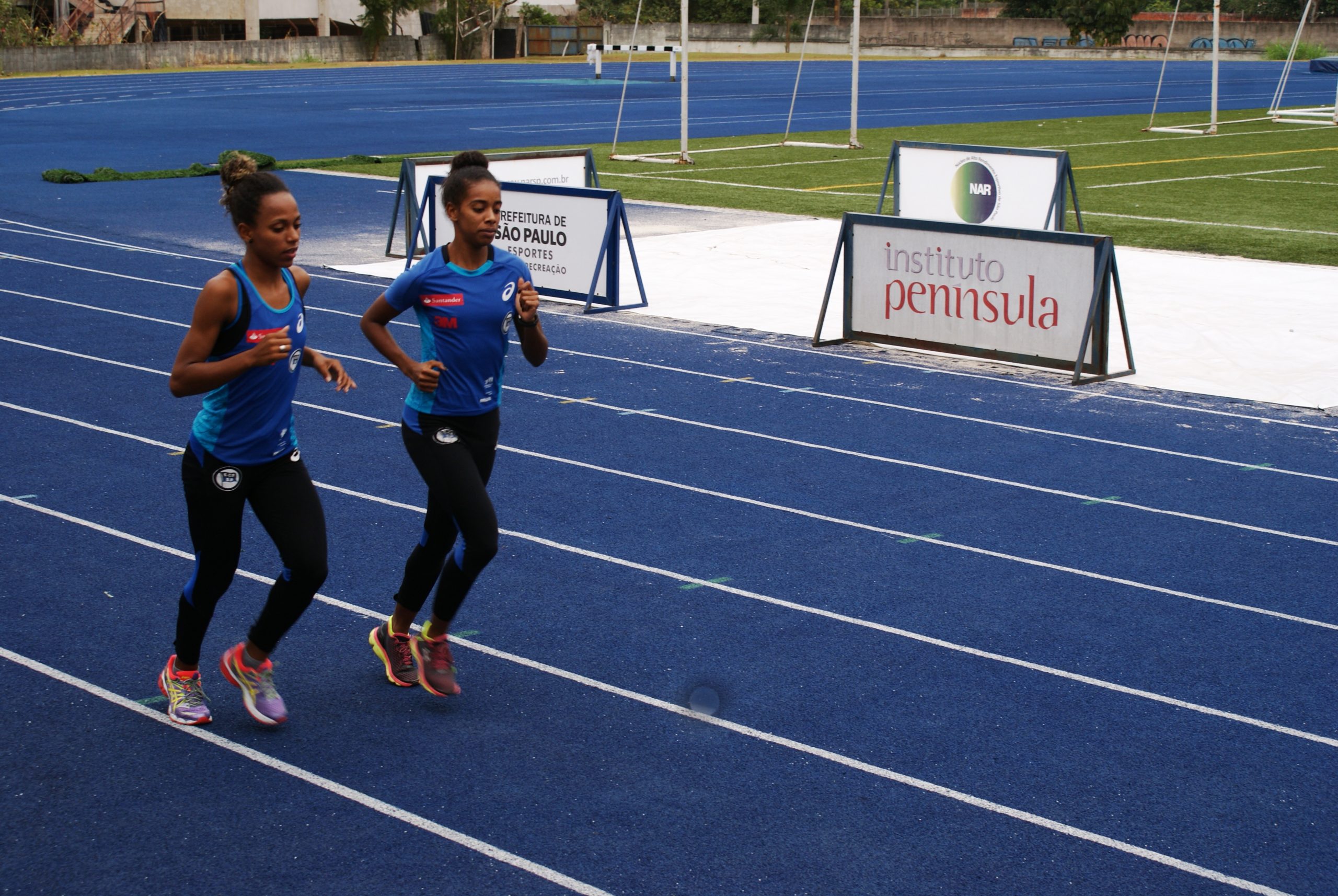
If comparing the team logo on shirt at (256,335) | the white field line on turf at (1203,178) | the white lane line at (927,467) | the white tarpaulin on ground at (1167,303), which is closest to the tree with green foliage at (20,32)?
the white field line on turf at (1203,178)

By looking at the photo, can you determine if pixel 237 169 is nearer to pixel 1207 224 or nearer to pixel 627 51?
pixel 1207 224

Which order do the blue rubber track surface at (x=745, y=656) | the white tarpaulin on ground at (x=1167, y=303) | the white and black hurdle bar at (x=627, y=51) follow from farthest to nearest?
the white and black hurdle bar at (x=627, y=51)
the white tarpaulin on ground at (x=1167, y=303)
the blue rubber track surface at (x=745, y=656)

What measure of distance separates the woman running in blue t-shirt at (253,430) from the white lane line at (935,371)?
712 cm

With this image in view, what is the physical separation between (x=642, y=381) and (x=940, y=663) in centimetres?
551

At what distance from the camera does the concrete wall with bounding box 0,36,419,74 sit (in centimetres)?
6162

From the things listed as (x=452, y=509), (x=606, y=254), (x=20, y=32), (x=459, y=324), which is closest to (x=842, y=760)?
(x=452, y=509)

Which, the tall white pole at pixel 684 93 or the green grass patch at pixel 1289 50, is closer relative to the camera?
the tall white pole at pixel 684 93

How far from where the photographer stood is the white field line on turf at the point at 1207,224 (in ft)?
61.8

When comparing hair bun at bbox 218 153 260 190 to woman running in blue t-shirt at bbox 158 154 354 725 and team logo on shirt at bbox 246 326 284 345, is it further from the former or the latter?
team logo on shirt at bbox 246 326 284 345

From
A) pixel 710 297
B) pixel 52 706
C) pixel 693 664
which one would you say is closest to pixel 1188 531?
pixel 693 664

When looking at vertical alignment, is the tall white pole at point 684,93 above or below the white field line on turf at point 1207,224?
above

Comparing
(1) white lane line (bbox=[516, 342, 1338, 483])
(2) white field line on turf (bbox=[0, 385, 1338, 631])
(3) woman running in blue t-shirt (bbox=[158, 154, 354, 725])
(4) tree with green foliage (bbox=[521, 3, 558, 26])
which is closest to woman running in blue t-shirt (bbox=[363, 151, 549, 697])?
(3) woman running in blue t-shirt (bbox=[158, 154, 354, 725])

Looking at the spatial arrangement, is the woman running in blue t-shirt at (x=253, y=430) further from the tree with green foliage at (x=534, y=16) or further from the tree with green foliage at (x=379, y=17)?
the tree with green foliage at (x=534, y=16)

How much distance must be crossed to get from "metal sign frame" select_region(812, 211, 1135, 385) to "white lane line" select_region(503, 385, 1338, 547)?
274 centimetres
